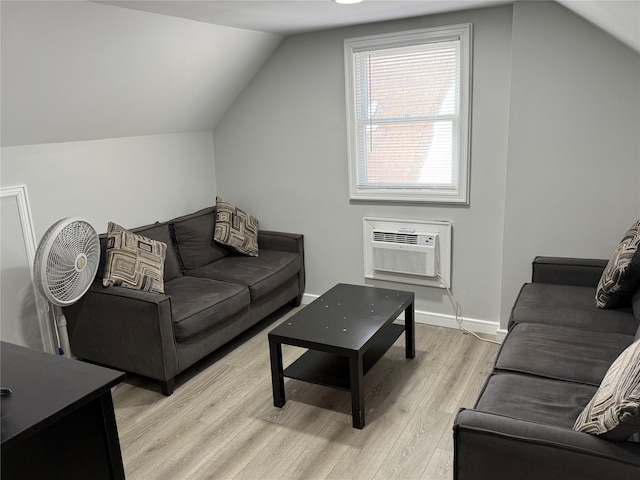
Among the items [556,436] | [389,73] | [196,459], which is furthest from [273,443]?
[389,73]

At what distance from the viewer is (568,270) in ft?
10.1

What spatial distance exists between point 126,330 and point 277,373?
0.91m

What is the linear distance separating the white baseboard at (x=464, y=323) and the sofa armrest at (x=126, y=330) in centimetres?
182

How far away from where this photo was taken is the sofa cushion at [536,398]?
5.98 feet

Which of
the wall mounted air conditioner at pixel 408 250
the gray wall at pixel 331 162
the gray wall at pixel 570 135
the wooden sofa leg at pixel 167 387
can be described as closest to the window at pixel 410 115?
the gray wall at pixel 331 162

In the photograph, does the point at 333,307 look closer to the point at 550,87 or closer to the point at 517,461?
the point at 517,461

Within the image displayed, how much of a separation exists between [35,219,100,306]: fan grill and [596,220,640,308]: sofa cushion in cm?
268

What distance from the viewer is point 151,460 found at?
7.97 ft

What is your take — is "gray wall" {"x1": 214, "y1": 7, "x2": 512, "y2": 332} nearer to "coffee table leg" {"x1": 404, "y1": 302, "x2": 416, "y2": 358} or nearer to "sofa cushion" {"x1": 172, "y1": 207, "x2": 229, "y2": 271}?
"sofa cushion" {"x1": 172, "y1": 207, "x2": 229, "y2": 271}

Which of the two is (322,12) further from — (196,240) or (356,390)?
(356,390)

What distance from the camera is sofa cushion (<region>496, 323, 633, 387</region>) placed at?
2.12 metres

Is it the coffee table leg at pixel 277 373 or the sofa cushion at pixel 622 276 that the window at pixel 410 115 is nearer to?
the sofa cushion at pixel 622 276

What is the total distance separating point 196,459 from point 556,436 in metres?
1.60

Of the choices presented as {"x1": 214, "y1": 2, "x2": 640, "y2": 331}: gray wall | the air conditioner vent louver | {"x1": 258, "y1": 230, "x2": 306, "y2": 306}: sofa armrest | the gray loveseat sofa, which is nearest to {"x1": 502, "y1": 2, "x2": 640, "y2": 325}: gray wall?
{"x1": 214, "y1": 2, "x2": 640, "y2": 331}: gray wall
